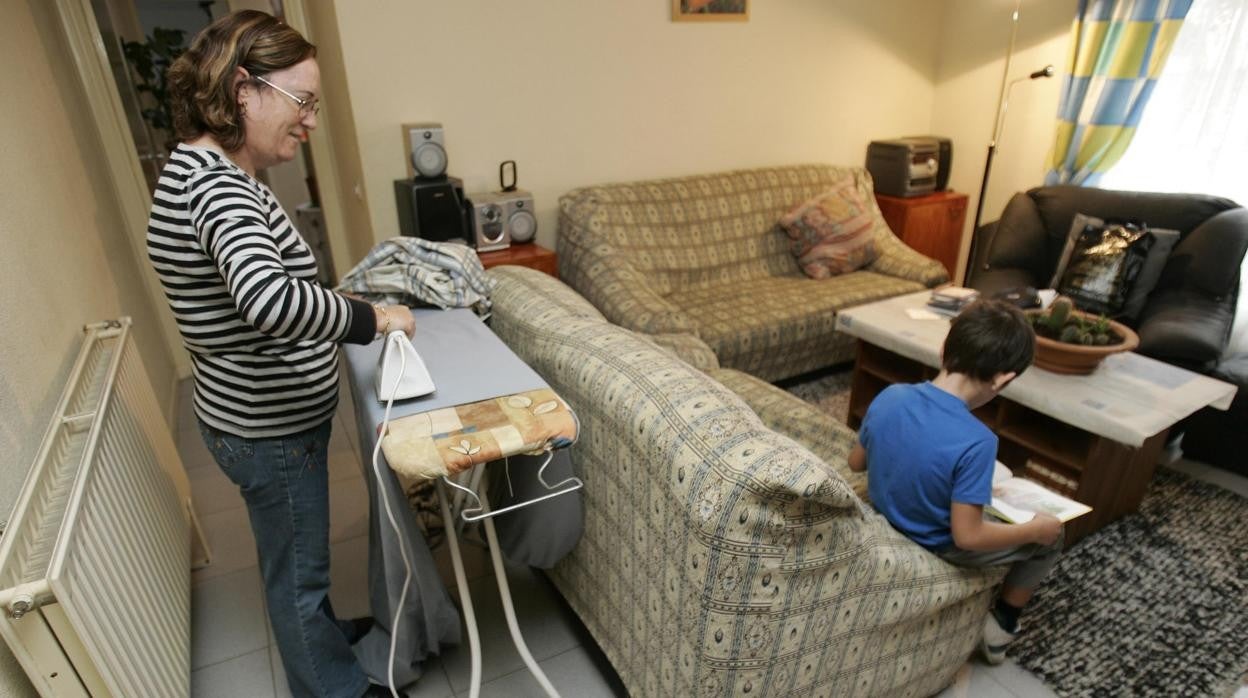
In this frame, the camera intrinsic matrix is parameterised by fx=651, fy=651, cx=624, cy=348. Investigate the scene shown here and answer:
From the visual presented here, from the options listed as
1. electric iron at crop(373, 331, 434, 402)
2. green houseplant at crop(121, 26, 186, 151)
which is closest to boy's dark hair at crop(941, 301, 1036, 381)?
electric iron at crop(373, 331, 434, 402)

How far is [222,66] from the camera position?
104cm

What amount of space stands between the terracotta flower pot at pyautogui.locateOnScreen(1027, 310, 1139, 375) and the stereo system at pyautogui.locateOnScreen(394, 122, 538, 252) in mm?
2109

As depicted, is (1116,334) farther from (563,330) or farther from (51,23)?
(51,23)

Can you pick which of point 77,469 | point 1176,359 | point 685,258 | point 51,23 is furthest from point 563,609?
point 51,23

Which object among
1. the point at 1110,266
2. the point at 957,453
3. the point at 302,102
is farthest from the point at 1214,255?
the point at 302,102

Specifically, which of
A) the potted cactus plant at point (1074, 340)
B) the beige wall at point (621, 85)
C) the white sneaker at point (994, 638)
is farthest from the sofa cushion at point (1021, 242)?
the white sneaker at point (994, 638)

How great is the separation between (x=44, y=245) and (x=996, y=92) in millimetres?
4428

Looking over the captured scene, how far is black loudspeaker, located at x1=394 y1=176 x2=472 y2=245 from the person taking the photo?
2.78m

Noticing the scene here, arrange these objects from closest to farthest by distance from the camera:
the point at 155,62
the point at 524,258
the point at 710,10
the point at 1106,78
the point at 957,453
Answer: the point at 957,453 < the point at 524,258 < the point at 1106,78 < the point at 710,10 < the point at 155,62

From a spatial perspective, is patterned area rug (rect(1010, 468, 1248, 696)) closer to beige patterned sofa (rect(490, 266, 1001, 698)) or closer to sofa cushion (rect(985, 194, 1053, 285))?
beige patterned sofa (rect(490, 266, 1001, 698))

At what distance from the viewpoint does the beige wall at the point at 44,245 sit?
1.20 meters

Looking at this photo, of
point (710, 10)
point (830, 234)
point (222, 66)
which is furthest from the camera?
point (830, 234)

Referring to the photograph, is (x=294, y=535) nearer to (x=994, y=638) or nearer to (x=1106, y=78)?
(x=994, y=638)

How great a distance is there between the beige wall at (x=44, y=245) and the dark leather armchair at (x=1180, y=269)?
10.9 feet
